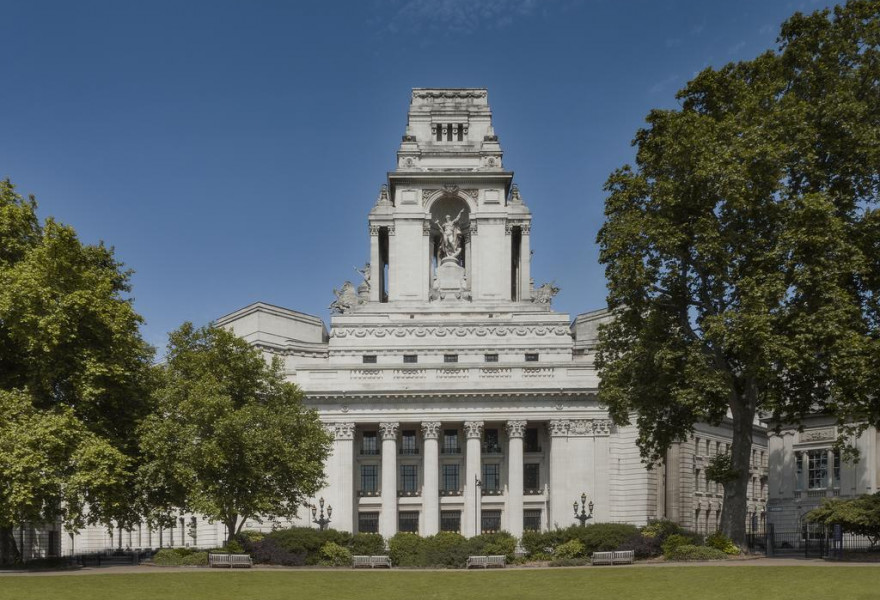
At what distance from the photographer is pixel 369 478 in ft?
257

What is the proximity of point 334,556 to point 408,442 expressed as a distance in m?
26.7

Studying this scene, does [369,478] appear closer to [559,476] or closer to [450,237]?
[559,476]

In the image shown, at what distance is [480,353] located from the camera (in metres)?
83.1

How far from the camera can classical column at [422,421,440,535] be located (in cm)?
7531

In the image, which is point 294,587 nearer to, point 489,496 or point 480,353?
point 489,496

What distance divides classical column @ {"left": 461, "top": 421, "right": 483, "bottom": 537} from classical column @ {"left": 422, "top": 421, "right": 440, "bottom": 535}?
2.29 metres

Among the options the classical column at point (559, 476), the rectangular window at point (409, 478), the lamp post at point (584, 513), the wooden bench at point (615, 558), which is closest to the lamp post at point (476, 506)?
the rectangular window at point (409, 478)

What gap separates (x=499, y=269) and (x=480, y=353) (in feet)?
42.2

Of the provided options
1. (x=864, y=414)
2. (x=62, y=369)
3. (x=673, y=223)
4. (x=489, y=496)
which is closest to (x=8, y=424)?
(x=62, y=369)

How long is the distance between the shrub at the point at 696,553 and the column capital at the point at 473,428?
3260 centimetres

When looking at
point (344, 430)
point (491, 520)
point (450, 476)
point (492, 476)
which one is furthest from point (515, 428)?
point (344, 430)

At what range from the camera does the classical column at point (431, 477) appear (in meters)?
75.3

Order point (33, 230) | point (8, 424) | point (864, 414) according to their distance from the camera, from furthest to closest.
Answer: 1. point (33, 230)
2. point (8, 424)
3. point (864, 414)

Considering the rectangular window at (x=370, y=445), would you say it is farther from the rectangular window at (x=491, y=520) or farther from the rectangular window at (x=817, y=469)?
the rectangular window at (x=817, y=469)
